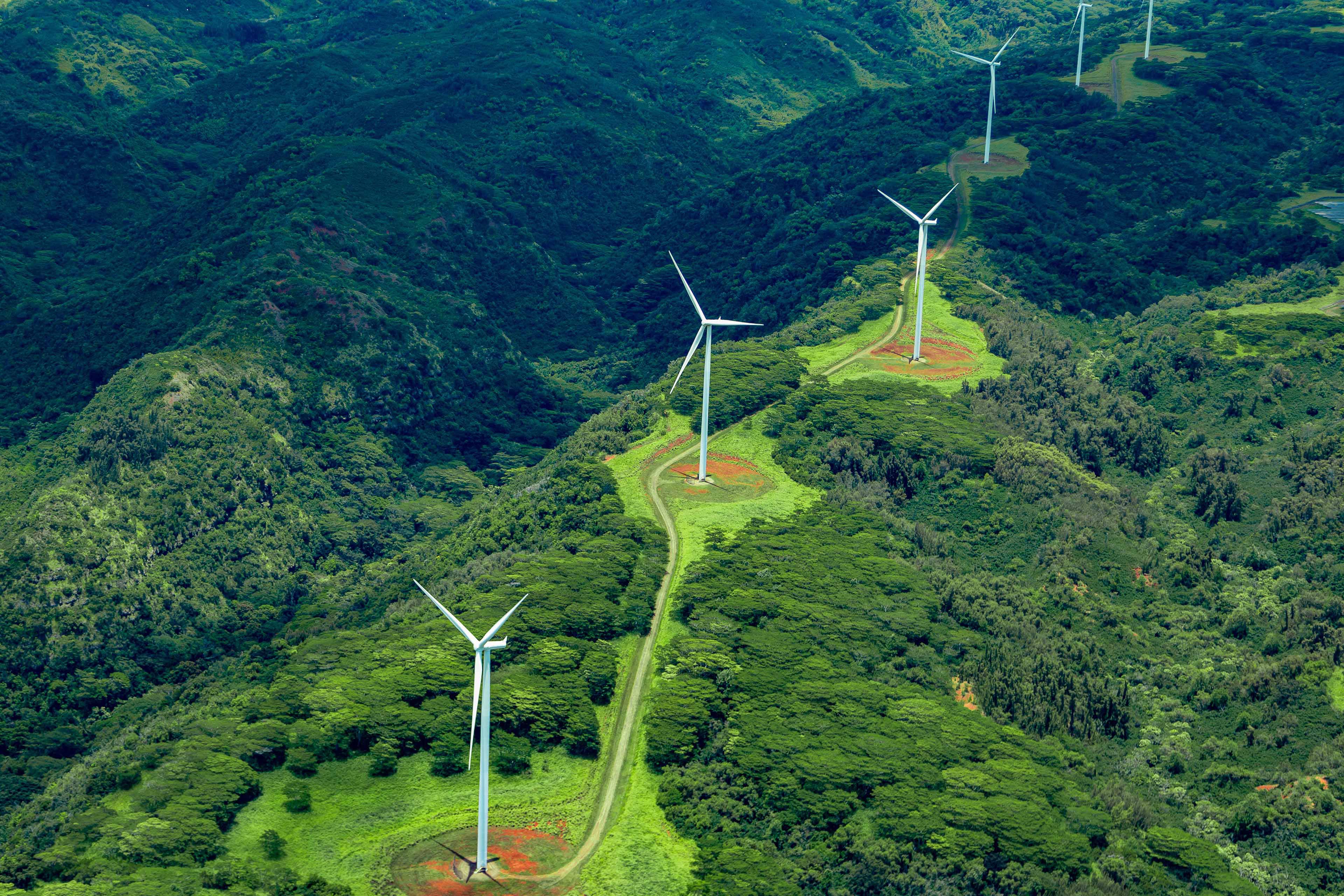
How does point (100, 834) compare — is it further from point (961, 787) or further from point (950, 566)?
point (950, 566)

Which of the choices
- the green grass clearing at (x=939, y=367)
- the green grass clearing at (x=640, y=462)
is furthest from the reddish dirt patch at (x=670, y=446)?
the green grass clearing at (x=939, y=367)

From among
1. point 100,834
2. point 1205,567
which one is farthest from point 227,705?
point 1205,567

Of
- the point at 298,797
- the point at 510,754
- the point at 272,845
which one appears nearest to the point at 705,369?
the point at 510,754

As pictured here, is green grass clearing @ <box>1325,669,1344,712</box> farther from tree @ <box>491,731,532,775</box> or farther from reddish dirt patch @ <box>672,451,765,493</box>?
tree @ <box>491,731,532,775</box>

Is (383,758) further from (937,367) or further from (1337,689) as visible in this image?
(937,367)

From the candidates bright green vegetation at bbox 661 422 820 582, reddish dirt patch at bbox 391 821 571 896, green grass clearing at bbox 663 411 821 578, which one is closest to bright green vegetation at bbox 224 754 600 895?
reddish dirt patch at bbox 391 821 571 896
